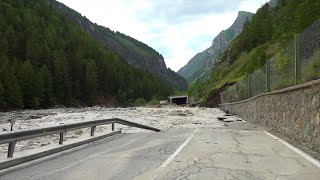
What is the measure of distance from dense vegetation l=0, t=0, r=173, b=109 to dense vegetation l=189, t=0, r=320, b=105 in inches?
1554

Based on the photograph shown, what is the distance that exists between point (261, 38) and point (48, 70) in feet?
220

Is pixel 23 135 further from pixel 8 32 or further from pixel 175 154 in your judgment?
pixel 8 32

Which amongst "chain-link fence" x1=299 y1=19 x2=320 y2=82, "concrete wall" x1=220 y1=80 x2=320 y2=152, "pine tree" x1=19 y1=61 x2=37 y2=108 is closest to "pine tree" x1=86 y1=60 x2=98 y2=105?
"pine tree" x1=19 y1=61 x2=37 y2=108

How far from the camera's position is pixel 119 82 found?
18062 centimetres

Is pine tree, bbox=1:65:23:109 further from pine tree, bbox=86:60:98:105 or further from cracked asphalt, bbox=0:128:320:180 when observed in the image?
cracked asphalt, bbox=0:128:320:180

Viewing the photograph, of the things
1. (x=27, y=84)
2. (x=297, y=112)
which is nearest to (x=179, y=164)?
(x=297, y=112)

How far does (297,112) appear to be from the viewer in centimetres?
1423

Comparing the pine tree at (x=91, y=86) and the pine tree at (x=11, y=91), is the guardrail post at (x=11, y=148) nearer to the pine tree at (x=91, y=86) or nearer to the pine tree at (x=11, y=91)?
the pine tree at (x=11, y=91)

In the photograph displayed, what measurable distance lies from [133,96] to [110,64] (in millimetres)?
16890

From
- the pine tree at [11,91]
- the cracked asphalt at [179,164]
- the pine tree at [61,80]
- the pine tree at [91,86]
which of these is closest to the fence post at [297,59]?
the cracked asphalt at [179,164]

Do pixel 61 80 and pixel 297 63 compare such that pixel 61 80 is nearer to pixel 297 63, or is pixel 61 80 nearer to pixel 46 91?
pixel 46 91

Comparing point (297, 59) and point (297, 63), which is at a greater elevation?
point (297, 59)

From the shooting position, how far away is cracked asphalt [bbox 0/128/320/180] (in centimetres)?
Answer: 882

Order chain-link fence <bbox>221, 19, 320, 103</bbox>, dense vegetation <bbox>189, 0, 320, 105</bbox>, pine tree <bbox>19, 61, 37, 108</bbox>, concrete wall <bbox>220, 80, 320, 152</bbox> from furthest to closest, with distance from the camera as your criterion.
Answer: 1. pine tree <bbox>19, 61, 37, 108</bbox>
2. dense vegetation <bbox>189, 0, 320, 105</bbox>
3. chain-link fence <bbox>221, 19, 320, 103</bbox>
4. concrete wall <bbox>220, 80, 320, 152</bbox>
